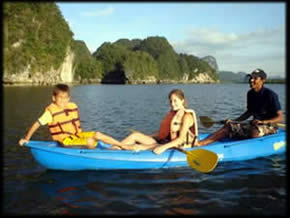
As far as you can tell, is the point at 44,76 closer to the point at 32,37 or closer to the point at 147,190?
the point at 32,37

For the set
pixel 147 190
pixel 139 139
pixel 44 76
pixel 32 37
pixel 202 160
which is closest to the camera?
pixel 147 190

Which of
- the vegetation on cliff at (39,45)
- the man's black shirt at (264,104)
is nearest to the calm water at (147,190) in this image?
the man's black shirt at (264,104)

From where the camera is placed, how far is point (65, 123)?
5285 millimetres

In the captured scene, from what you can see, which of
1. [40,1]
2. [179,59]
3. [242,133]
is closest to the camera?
[242,133]

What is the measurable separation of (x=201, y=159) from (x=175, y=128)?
0.74 meters

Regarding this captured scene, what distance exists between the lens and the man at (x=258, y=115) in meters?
6.06

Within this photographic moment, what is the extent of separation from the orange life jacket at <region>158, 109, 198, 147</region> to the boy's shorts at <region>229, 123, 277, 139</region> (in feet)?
4.05

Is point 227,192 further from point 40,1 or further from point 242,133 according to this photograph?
point 40,1

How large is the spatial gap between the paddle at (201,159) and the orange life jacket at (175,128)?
1.32 feet

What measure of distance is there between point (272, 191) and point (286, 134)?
2377 mm

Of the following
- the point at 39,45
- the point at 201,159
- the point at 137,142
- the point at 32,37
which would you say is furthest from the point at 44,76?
the point at 201,159

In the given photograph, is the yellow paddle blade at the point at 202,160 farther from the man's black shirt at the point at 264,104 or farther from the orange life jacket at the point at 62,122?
the orange life jacket at the point at 62,122

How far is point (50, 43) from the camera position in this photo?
178 feet

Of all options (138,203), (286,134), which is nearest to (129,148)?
(138,203)
